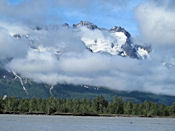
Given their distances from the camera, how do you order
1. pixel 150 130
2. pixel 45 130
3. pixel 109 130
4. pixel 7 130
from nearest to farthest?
pixel 7 130 → pixel 45 130 → pixel 109 130 → pixel 150 130

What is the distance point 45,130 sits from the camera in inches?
4279

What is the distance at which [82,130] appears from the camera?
113m

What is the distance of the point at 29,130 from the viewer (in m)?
105

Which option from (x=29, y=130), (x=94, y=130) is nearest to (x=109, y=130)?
(x=94, y=130)

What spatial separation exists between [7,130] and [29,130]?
21.5ft

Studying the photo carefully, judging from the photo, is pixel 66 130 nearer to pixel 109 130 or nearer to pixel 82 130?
pixel 82 130

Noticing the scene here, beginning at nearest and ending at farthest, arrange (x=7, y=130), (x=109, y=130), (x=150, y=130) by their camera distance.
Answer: (x=7, y=130) → (x=109, y=130) → (x=150, y=130)

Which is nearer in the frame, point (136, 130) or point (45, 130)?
point (45, 130)

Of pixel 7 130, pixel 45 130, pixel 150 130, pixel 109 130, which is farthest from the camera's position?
pixel 150 130

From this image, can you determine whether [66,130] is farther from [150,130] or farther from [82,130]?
[150,130]

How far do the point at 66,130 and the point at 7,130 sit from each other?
18777 mm

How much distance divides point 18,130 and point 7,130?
3.31 meters

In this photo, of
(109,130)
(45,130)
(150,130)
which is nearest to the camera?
(45,130)

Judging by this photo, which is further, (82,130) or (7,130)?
(82,130)
